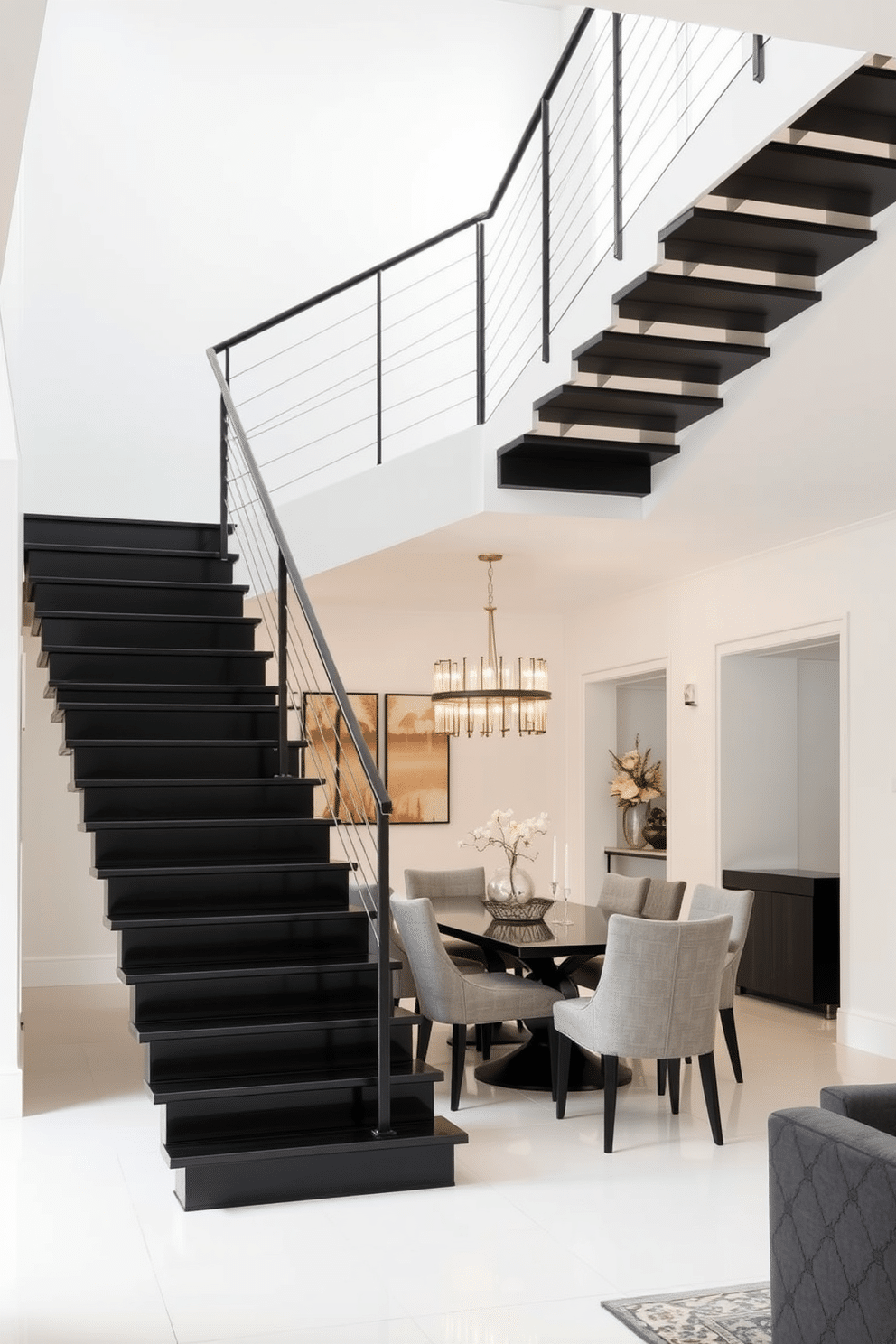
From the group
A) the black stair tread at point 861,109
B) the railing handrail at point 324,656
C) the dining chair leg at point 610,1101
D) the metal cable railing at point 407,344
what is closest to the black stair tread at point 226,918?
the railing handrail at point 324,656

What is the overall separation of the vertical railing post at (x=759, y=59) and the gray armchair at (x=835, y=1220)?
9.36ft

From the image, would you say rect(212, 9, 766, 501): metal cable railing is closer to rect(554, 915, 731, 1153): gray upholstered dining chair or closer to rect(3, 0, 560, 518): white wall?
rect(3, 0, 560, 518): white wall

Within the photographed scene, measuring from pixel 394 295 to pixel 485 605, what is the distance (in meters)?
2.39

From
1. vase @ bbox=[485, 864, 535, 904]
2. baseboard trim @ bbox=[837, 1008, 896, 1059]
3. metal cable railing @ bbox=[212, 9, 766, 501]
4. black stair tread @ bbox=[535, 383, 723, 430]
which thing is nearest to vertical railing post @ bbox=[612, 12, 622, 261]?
black stair tread @ bbox=[535, 383, 723, 430]

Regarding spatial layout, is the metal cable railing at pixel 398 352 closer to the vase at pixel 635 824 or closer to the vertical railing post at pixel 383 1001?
the vase at pixel 635 824

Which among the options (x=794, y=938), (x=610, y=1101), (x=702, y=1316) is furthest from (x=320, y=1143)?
(x=794, y=938)

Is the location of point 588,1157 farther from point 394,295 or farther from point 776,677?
point 394,295

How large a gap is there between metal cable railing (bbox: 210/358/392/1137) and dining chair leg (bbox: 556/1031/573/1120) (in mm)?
869

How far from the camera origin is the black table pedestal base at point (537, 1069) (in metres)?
5.90

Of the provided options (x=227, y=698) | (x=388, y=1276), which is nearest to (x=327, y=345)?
(x=227, y=698)

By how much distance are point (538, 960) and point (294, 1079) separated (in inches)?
63.1

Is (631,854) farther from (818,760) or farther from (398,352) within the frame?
(398,352)

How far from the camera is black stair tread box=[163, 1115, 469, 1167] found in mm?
4227

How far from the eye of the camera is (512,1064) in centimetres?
610
